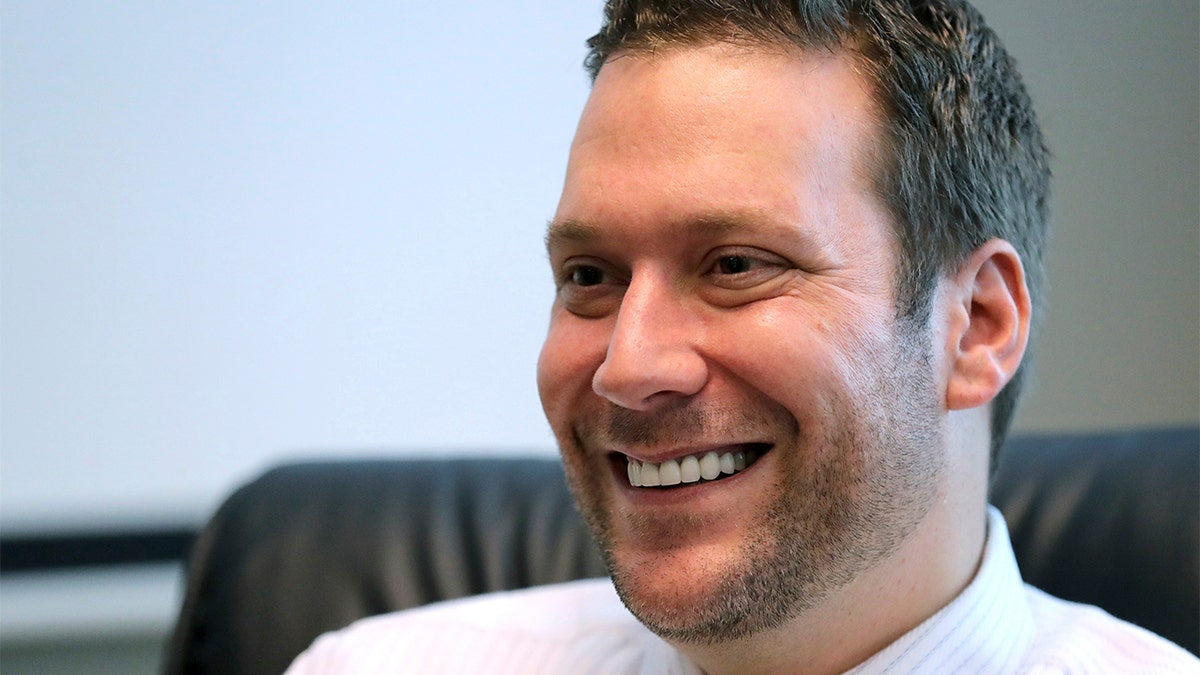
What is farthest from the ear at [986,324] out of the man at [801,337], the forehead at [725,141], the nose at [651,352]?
the nose at [651,352]

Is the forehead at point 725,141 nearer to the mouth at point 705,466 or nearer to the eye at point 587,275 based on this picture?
the eye at point 587,275

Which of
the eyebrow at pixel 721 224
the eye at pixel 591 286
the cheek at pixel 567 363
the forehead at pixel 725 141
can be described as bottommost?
the cheek at pixel 567 363

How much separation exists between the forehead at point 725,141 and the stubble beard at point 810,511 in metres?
0.18

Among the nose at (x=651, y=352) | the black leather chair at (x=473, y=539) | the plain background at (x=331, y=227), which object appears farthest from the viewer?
the plain background at (x=331, y=227)

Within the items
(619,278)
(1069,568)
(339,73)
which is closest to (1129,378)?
(1069,568)

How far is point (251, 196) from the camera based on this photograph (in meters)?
2.01

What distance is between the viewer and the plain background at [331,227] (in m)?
1.97

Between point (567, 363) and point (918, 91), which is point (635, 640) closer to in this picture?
point (567, 363)

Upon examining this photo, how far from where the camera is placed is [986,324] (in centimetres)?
110

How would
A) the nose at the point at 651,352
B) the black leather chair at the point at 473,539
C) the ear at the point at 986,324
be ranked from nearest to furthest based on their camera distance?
the nose at the point at 651,352
the ear at the point at 986,324
the black leather chair at the point at 473,539

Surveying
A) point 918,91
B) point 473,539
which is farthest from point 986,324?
point 473,539

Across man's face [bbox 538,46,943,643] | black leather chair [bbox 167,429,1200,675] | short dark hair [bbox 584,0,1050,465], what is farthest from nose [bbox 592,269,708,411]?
black leather chair [bbox 167,429,1200,675]

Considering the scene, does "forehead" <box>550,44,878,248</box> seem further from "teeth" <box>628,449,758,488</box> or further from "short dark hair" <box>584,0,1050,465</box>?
"teeth" <box>628,449,758,488</box>

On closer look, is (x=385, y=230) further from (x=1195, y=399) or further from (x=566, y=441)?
(x=1195, y=399)
